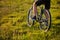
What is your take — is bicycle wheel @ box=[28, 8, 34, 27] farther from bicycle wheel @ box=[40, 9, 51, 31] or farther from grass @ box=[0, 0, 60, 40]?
bicycle wheel @ box=[40, 9, 51, 31]

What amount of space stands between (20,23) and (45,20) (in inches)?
52.3

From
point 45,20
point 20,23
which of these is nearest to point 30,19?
point 20,23

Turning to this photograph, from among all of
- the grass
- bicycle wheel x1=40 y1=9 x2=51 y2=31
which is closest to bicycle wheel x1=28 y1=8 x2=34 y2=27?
the grass

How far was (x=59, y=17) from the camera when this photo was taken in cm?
1024

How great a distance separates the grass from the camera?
29.6 ft

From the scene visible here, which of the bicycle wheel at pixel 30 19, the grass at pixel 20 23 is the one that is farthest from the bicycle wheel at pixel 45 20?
the bicycle wheel at pixel 30 19

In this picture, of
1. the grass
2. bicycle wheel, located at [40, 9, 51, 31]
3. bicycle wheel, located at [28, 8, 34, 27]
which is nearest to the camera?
bicycle wheel, located at [40, 9, 51, 31]

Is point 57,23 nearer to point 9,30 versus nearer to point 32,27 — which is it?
point 32,27

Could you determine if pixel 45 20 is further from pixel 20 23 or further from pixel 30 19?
pixel 20 23

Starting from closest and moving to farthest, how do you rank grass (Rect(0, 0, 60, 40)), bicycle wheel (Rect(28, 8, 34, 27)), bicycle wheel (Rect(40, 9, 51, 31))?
bicycle wheel (Rect(40, 9, 51, 31)) < grass (Rect(0, 0, 60, 40)) < bicycle wheel (Rect(28, 8, 34, 27))

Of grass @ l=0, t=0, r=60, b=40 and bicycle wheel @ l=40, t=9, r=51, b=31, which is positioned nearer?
bicycle wheel @ l=40, t=9, r=51, b=31

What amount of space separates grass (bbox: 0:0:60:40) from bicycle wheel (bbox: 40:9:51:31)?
0.18 metres

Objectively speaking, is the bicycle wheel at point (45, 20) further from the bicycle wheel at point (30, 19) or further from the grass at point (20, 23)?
the bicycle wheel at point (30, 19)

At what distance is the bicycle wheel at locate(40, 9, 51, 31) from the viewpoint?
29.2 ft
